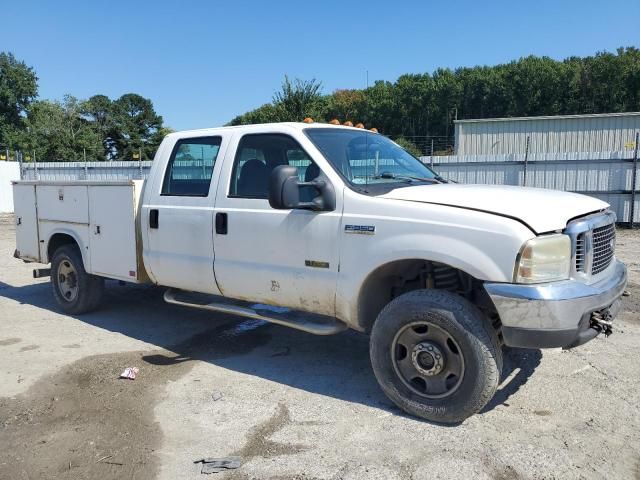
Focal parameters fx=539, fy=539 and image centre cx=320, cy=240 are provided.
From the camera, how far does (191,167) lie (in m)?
5.20

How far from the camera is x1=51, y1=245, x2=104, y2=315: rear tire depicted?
6.41 metres

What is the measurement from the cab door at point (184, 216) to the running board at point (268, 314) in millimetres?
152

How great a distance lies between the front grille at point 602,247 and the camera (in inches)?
142

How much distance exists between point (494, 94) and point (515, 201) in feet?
230

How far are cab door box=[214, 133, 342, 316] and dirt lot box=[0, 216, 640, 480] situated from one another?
2.51 feet

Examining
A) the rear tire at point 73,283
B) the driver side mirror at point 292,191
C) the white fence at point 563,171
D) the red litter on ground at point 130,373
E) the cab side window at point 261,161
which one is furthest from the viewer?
the white fence at point 563,171

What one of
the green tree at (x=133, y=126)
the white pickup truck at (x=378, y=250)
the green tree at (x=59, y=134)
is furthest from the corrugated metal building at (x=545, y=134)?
the green tree at (x=133, y=126)

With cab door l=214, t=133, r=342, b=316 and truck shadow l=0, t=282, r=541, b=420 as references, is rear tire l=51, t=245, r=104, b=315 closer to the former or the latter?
truck shadow l=0, t=282, r=541, b=420

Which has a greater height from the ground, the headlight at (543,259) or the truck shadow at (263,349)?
the headlight at (543,259)

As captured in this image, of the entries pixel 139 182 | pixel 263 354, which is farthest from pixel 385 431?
pixel 139 182

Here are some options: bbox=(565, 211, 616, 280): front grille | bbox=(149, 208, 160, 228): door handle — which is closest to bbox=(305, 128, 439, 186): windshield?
bbox=(565, 211, 616, 280): front grille

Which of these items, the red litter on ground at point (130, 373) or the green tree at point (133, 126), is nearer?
the red litter on ground at point (130, 373)

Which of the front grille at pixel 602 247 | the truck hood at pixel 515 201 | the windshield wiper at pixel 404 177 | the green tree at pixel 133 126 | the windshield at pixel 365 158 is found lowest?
the front grille at pixel 602 247

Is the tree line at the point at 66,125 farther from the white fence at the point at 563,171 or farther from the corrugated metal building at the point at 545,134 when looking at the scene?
the white fence at the point at 563,171
